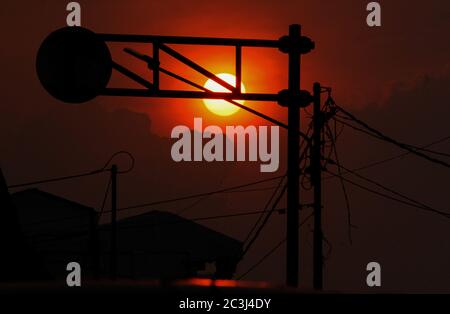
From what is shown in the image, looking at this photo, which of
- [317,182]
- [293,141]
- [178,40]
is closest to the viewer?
[178,40]

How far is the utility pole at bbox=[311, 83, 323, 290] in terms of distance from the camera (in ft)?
61.3

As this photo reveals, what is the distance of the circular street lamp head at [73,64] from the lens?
12648 mm

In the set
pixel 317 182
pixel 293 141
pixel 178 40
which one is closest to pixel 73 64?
pixel 178 40

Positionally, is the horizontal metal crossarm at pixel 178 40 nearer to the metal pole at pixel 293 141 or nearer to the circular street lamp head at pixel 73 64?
the circular street lamp head at pixel 73 64

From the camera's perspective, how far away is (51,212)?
43844 millimetres

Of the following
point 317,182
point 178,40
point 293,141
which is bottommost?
Result: point 293,141

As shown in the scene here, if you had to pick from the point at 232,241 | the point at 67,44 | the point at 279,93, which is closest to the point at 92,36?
the point at 67,44

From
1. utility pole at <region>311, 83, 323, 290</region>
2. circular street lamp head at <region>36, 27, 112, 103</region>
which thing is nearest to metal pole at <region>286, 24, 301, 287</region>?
circular street lamp head at <region>36, 27, 112, 103</region>

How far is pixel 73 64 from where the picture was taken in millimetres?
12680

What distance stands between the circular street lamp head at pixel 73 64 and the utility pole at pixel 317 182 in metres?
6.54

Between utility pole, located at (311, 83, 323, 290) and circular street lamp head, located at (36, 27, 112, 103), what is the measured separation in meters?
6.54

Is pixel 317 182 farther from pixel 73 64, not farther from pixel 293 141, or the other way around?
pixel 73 64

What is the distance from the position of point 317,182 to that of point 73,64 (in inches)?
321

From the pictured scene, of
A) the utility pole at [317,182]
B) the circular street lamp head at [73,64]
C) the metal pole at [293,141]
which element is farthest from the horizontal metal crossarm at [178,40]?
the utility pole at [317,182]
